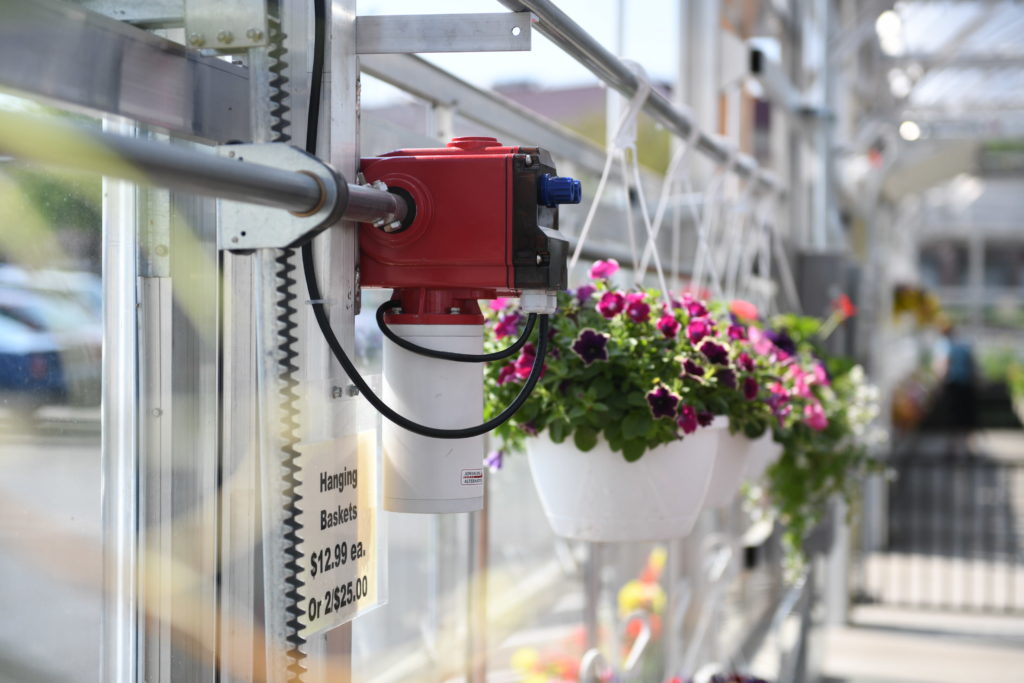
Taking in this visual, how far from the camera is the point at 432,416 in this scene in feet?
3.51

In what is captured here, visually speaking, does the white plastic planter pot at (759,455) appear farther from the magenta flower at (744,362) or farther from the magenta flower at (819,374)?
the magenta flower at (744,362)

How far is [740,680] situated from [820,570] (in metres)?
1.83

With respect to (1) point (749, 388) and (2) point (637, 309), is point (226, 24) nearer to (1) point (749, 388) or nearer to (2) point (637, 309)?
(2) point (637, 309)

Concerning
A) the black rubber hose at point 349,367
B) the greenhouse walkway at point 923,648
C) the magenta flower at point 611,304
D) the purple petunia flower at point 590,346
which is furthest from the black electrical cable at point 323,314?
the greenhouse walkway at point 923,648

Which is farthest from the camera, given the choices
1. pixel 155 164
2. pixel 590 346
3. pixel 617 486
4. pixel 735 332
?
pixel 735 332

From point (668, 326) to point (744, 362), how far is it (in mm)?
190

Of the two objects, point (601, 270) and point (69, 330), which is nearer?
point (69, 330)

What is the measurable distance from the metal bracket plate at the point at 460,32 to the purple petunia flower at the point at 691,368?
0.53 m

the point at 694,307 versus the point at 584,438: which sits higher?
the point at 694,307

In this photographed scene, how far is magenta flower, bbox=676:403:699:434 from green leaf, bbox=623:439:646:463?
53 millimetres

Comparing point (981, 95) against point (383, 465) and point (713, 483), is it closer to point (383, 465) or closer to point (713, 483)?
point (713, 483)

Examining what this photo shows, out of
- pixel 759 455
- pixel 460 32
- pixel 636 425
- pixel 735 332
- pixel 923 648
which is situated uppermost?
pixel 460 32

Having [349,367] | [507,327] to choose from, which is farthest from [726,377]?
[349,367]

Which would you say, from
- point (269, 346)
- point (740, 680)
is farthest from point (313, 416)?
point (740, 680)
